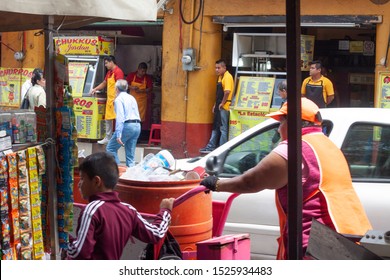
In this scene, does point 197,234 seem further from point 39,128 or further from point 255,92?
point 255,92

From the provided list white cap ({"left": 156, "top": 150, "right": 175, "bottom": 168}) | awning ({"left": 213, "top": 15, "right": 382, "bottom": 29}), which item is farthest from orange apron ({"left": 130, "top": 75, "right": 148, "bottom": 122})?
white cap ({"left": 156, "top": 150, "right": 175, "bottom": 168})

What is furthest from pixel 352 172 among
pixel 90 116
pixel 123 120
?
pixel 90 116

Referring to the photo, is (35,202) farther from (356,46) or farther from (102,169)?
Answer: (356,46)

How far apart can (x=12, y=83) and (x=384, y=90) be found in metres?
8.07

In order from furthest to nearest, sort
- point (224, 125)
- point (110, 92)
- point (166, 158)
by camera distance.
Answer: point (110, 92), point (224, 125), point (166, 158)

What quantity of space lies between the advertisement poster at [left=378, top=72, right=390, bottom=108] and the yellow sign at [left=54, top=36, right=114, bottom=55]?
6.01 meters

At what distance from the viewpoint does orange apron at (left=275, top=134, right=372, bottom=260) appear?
13.9 ft

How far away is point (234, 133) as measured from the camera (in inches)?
553

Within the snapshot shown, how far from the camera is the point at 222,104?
14.0 meters

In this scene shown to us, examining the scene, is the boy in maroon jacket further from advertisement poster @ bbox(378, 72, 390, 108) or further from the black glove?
advertisement poster @ bbox(378, 72, 390, 108)

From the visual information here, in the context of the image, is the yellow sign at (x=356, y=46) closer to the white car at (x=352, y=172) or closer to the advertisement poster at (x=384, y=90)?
the advertisement poster at (x=384, y=90)
